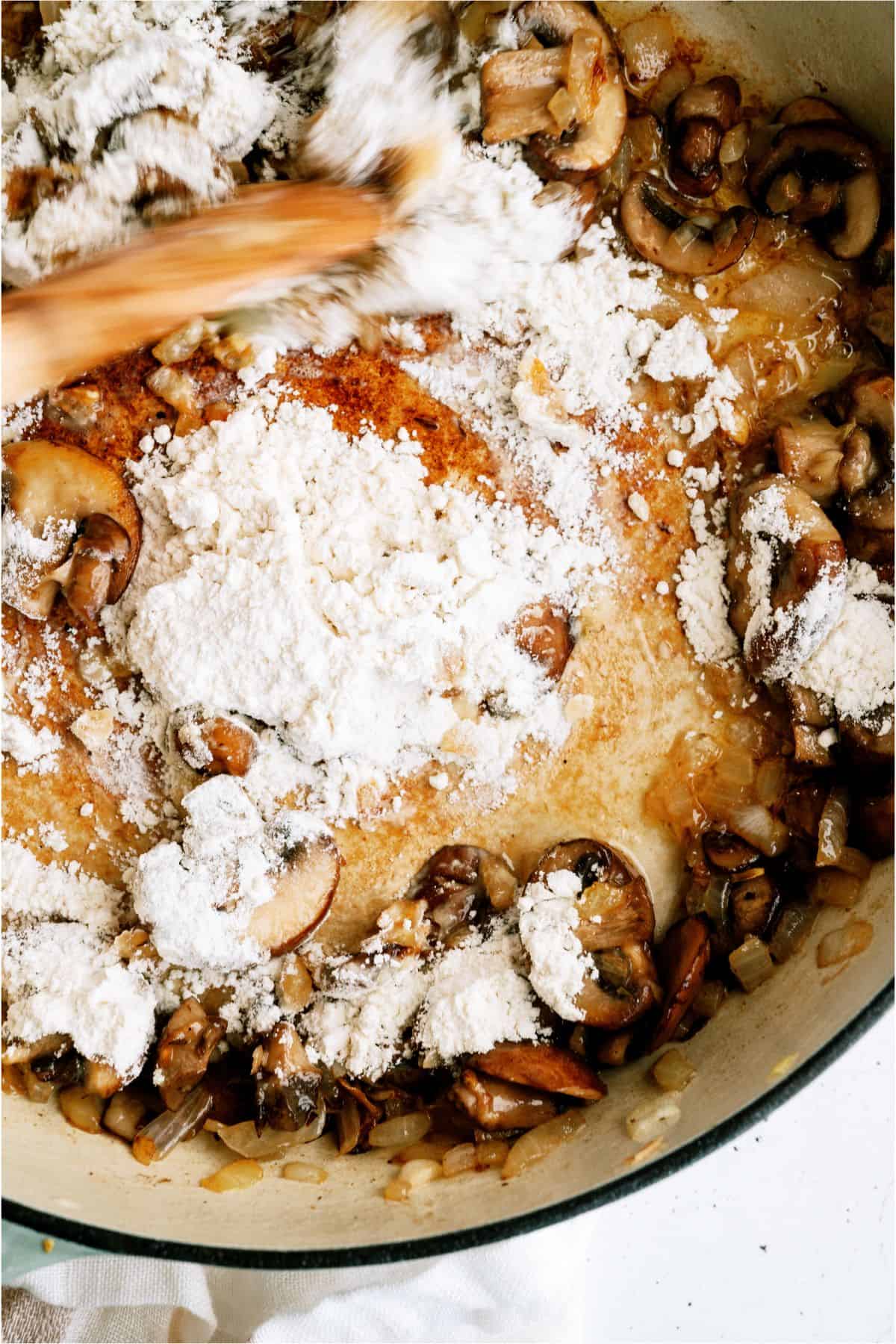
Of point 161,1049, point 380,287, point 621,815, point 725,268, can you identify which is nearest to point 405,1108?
point 161,1049

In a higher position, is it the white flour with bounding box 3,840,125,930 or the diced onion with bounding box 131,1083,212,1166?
the white flour with bounding box 3,840,125,930

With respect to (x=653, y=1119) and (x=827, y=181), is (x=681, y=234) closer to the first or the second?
(x=827, y=181)

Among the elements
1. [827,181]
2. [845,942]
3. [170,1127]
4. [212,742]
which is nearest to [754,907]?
[845,942]

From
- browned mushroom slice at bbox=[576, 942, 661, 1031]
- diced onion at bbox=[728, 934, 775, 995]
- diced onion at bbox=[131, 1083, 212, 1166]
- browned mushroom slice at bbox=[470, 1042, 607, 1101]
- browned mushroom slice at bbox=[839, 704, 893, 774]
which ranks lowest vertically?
diced onion at bbox=[131, 1083, 212, 1166]

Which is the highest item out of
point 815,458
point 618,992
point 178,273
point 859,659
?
point 178,273

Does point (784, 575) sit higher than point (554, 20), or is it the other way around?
point (554, 20)

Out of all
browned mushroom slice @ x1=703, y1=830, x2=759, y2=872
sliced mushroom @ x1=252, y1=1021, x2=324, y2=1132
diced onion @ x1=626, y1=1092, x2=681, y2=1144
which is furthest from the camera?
browned mushroom slice @ x1=703, y1=830, x2=759, y2=872

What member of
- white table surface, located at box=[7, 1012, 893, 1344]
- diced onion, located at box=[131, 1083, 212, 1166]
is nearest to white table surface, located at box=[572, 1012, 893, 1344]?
white table surface, located at box=[7, 1012, 893, 1344]

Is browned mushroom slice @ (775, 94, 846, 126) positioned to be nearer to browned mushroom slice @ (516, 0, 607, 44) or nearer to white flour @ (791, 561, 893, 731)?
browned mushroom slice @ (516, 0, 607, 44)
